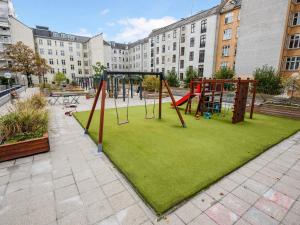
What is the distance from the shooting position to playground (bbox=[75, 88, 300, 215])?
3467 millimetres

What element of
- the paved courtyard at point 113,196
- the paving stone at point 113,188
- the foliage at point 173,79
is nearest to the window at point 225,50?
the foliage at point 173,79

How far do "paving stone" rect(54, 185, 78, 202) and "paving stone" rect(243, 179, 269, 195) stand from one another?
3.57 meters

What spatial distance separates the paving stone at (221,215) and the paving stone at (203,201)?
82 millimetres

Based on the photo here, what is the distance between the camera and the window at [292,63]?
19.7 metres

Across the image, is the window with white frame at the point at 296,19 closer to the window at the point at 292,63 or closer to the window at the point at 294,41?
the window at the point at 294,41

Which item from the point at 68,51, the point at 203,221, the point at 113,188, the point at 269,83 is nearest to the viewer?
the point at 203,221

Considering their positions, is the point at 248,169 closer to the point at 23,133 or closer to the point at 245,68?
the point at 23,133

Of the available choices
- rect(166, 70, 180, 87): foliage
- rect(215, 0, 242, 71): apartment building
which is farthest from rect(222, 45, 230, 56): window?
rect(166, 70, 180, 87): foliage

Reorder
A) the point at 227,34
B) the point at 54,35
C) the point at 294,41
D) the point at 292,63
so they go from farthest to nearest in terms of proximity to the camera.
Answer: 1. the point at 54,35
2. the point at 227,34
3. the point at 292,63
4. the point at 294,41

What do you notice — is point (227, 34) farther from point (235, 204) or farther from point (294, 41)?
point (235, 204)

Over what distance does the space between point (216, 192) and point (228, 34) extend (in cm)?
2942

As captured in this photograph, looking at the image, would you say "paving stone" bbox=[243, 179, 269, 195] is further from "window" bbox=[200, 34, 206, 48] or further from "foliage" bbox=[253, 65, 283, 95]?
"window" bbox=[200, 34, 206, 48]

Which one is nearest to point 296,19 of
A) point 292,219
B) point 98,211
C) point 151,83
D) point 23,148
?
point 151,83

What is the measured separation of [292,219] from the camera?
2.71 m
